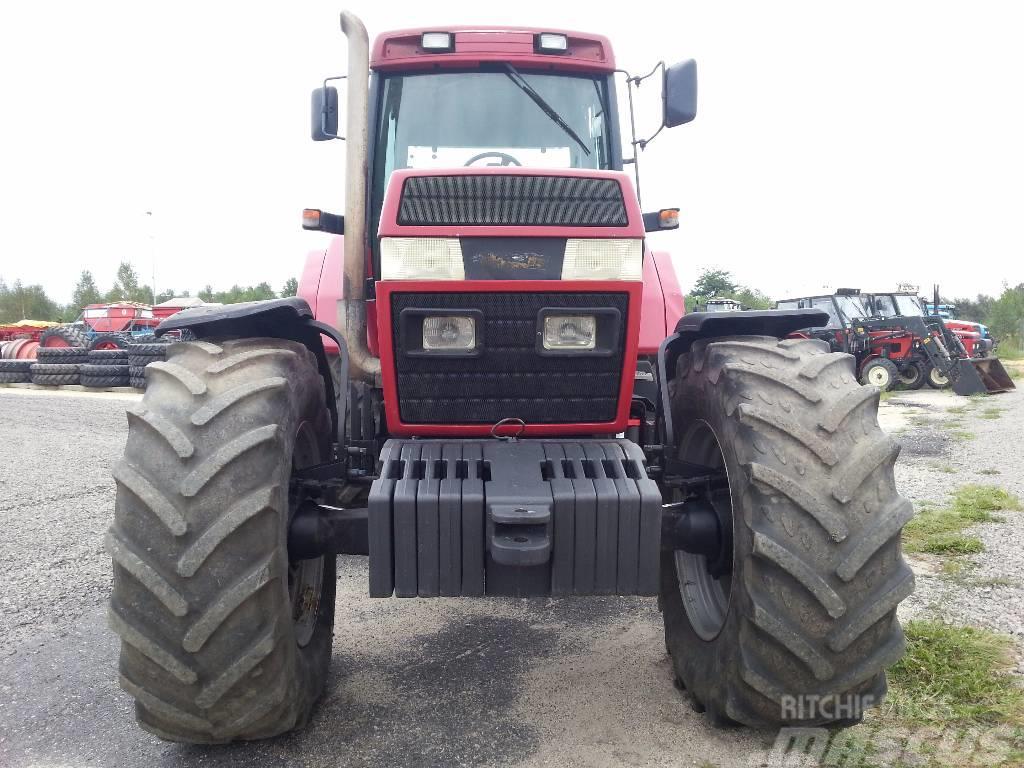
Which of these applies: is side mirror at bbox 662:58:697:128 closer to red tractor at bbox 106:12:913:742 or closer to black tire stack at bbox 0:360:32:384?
red tractor at bbox 106:12:913:742

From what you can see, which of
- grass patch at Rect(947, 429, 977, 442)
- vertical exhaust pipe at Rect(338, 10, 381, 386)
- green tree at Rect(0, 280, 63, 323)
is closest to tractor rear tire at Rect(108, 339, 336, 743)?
vertical exhaust pipe at Rect(338, 10, 381, 386)

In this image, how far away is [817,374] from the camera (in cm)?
244

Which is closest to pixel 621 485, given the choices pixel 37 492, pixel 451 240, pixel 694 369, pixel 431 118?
pixel 694 369

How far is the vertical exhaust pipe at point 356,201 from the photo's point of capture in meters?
3.12

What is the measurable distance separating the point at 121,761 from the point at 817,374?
8.66ft

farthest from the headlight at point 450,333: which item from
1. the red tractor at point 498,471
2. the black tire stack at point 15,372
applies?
the black tire stack at point 15,372

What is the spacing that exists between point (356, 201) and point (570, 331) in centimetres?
115

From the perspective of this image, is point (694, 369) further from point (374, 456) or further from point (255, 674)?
point (255, 674)

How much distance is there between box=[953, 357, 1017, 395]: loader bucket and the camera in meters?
16.0

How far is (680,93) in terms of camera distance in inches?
150

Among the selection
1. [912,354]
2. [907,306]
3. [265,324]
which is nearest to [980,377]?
[912,354]

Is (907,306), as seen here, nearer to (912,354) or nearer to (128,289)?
(912,354)

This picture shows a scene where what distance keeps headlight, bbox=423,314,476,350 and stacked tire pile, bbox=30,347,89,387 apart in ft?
57.2

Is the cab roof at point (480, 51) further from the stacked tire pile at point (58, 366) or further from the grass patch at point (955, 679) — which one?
the stacked tire pile at point (58, 366)
